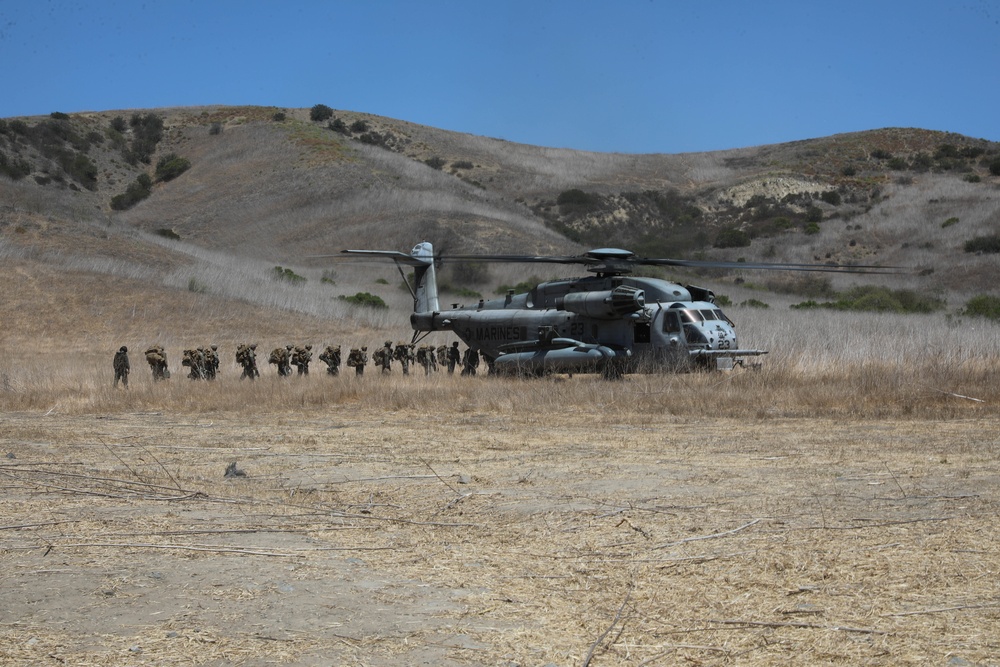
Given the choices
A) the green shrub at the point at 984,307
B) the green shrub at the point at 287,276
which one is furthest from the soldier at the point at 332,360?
the green shrub at the point at 287,276

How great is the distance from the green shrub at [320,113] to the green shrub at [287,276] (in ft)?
155

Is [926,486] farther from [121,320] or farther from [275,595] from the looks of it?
[121,320]

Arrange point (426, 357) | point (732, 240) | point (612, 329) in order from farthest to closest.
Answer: point (732, 240) → point (426, 357) → point (612, 329)

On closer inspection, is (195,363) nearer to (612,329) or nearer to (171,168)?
(612,329)

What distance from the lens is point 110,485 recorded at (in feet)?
27.7

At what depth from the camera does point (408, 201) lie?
214 feet

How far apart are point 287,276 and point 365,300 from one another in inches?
219

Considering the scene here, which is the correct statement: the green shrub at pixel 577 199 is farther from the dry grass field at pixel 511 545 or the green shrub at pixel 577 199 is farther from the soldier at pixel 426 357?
the dry grass field at pixel 511 545

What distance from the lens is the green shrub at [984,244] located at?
162 feet

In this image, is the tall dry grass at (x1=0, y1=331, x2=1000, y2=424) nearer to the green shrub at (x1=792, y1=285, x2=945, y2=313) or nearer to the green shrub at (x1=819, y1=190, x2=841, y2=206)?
the green shrub at (x1=792, y1=285, x2=945, y2=313)

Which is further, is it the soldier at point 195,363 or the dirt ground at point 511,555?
the soldier at point 195,363

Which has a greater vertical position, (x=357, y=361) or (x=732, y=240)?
(x=732, y=240)

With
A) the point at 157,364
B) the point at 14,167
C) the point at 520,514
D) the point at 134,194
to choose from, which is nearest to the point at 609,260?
the point at 157,364

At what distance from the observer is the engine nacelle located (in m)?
19.1
